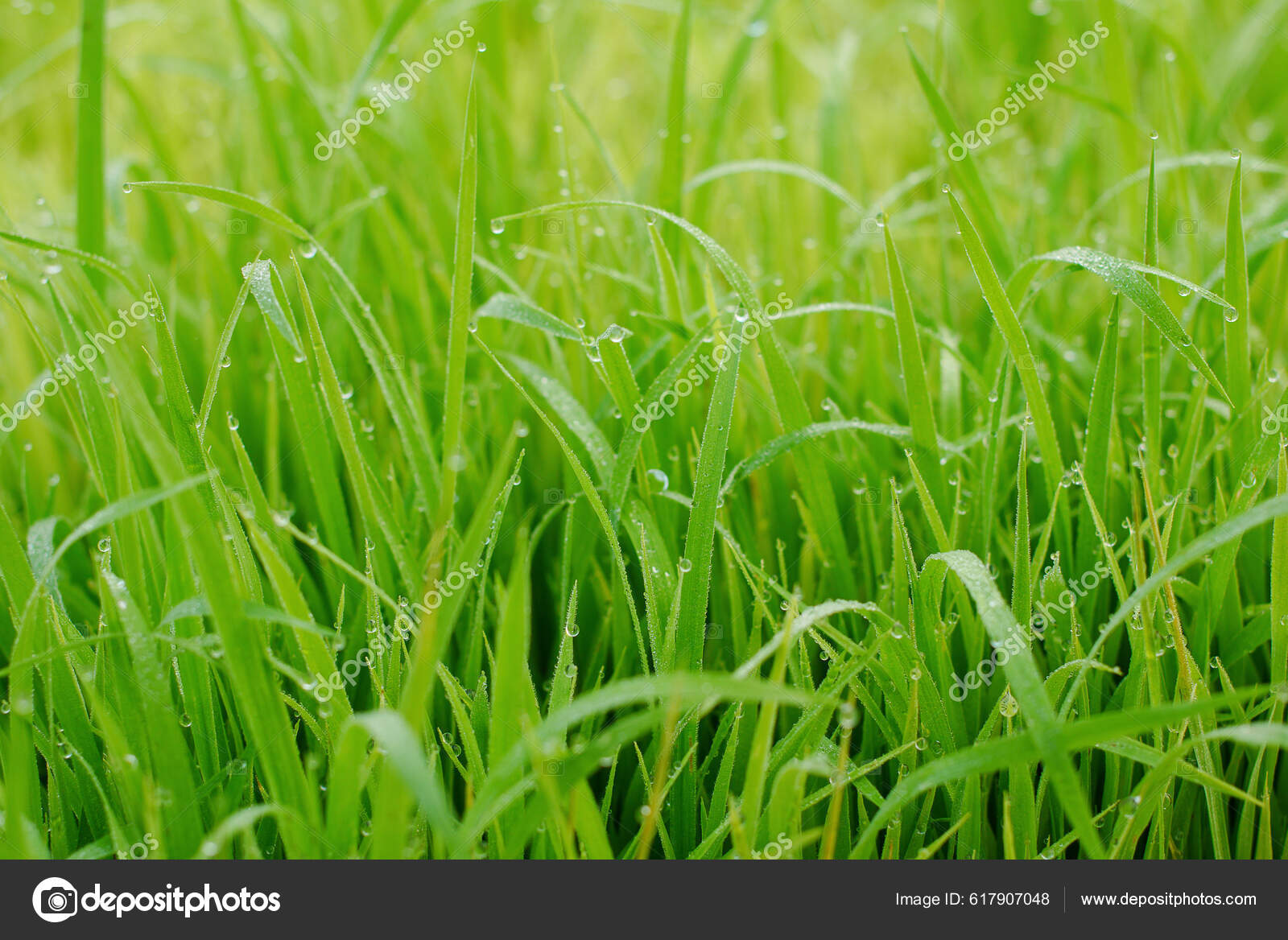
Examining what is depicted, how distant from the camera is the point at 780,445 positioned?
31.3 inches

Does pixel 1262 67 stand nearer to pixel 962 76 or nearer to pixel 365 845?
pixel 962 76

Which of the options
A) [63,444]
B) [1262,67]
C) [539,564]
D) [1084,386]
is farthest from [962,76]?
[63,444]

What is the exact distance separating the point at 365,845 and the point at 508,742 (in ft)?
0.44

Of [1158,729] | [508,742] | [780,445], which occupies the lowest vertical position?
[1158,729]

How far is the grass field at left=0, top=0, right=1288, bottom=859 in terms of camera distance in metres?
0.63
